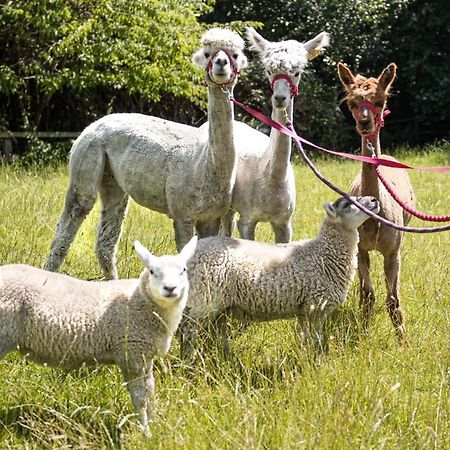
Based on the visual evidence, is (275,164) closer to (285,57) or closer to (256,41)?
(285,57)

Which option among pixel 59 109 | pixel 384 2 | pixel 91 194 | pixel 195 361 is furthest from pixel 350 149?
pixel 195 361

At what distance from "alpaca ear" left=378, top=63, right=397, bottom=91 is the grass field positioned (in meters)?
1.40

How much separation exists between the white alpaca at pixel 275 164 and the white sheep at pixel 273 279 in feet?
2.53

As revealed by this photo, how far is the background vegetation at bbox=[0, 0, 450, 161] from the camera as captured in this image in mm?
14266

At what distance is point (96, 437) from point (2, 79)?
10885 millimetres

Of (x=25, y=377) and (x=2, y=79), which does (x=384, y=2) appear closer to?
(x=2, y=79)

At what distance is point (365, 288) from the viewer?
19.0 feet

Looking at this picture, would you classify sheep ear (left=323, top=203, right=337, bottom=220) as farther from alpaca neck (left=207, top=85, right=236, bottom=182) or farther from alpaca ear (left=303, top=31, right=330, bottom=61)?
alpaca ear (left=303, top=31, right=330, bottom=61)

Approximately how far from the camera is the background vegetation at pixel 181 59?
14266 millimetres

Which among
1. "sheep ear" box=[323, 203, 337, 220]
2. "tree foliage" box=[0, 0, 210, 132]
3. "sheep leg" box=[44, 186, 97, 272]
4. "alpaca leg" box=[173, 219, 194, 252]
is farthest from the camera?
"tree foliage" box=[0, 0, 210, 132]

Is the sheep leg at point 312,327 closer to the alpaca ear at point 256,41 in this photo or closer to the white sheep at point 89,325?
the white sheep at point 89,325

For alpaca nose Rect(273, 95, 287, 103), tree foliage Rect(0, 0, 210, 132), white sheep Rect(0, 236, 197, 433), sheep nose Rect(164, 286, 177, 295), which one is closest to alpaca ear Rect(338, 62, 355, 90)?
alpaca nose Rect(273, 95, 287, 103)

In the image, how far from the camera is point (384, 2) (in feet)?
67.9

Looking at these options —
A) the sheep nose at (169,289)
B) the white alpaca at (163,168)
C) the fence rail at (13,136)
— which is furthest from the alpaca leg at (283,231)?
the fence rail at (13,136)
